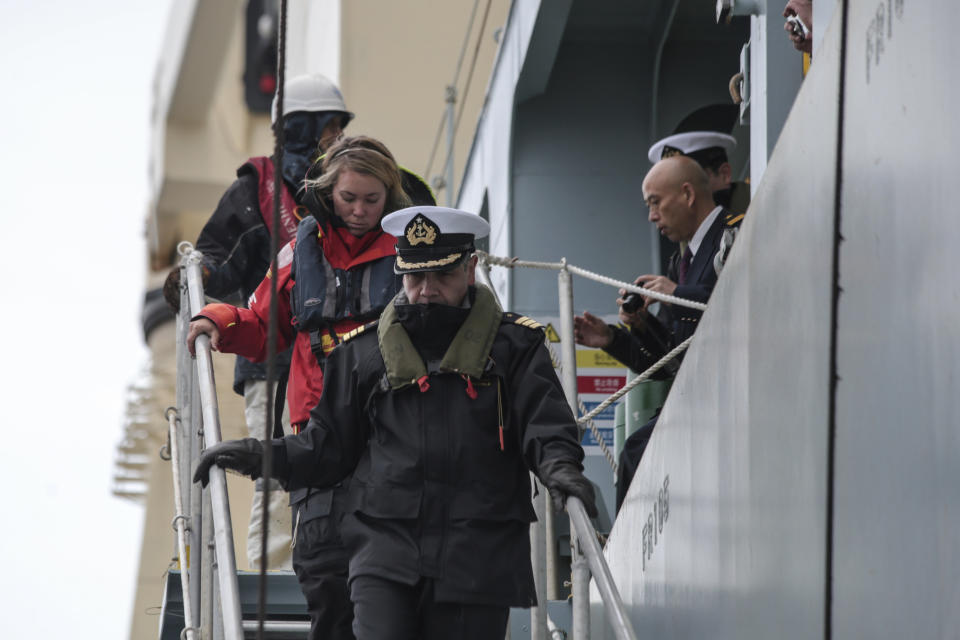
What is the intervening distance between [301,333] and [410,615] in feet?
3.13

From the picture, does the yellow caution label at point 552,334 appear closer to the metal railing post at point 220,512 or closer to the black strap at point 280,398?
the black strap at point 280,398

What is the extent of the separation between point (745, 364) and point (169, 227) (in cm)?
1701

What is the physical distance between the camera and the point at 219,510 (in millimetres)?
3498

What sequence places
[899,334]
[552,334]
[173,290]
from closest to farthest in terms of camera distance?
[899,334] → [173,290] → [552,334]

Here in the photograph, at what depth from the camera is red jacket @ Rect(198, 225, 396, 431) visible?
4051 mm

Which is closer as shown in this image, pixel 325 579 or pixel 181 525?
pixel 325 579

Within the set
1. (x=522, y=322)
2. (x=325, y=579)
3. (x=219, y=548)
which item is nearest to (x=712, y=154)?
(x=522, y=322)

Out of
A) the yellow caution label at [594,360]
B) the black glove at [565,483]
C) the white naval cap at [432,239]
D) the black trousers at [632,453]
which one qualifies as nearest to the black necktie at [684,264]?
the black trousers at [632,453]

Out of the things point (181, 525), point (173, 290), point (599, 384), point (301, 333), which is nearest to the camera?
point (301, 333)

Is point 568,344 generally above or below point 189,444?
above

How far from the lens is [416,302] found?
143 inches

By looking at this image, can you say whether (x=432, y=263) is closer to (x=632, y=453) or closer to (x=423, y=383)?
(x=423, y=383)

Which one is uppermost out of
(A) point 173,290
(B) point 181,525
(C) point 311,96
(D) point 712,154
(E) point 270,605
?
(C) point 311,96

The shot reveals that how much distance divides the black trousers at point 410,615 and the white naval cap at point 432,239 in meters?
0.73
